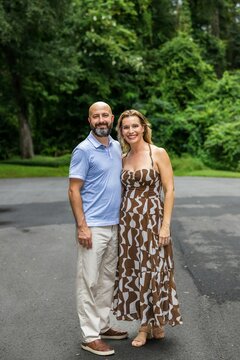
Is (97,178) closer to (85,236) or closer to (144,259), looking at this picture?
(85,236)

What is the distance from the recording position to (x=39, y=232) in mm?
9352

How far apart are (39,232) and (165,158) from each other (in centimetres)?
534

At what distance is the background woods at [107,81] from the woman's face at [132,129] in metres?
17.3

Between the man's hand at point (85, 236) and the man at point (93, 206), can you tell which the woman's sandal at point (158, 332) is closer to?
the man at point (93, 206)

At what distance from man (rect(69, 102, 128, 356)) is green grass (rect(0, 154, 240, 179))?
16.4 m

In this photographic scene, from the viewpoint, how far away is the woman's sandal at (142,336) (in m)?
4.42

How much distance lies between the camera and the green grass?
21.6 meters

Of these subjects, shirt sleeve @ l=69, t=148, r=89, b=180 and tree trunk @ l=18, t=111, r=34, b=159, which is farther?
tree trunk @ l=18, t=111, r=34, b=159

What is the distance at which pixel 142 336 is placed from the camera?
4.48 m

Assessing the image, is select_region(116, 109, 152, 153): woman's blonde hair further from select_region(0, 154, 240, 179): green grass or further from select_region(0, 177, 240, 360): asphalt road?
select_region(0, 154, 240, 179): green grass

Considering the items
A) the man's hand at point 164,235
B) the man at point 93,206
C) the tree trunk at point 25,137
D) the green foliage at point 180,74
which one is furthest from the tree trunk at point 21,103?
the man's hand at point 164,235

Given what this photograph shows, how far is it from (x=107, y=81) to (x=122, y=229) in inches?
985

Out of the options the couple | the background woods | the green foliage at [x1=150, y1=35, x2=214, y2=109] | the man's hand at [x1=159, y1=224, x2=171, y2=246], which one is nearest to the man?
the couple

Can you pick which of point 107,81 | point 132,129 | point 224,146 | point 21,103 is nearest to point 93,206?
point 132,129
